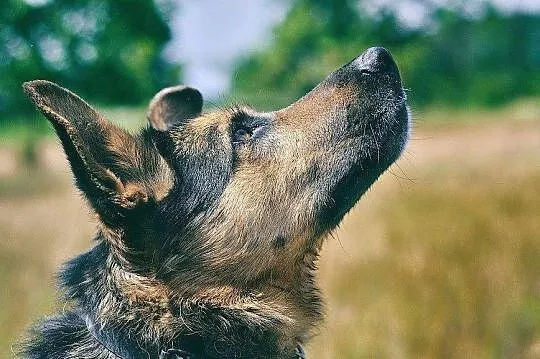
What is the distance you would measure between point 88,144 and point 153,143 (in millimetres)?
601

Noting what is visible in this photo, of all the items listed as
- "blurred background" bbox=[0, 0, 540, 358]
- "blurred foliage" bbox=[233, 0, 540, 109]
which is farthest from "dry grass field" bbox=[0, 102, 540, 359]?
"blurred foliage" bbox=[233, 0, 540, 109]

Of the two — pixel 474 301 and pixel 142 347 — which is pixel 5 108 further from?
pixel 142 347

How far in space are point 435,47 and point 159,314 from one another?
36.5 m

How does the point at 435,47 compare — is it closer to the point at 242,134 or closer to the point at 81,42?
the point at 81,42

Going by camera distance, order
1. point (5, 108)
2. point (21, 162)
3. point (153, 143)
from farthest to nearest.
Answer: point (21, 162), point (5, 108), point (153, 143)

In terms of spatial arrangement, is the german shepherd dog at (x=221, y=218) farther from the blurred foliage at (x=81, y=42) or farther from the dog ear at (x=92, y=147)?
the blurred foliage at (x=81, y=42)

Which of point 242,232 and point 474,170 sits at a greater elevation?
point 242,232

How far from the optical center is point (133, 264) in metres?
3.76

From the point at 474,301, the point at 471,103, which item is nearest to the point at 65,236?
the point at 474,301

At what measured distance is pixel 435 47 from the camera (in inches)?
1517

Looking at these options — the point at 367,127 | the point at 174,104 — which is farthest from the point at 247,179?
the point at 174,104

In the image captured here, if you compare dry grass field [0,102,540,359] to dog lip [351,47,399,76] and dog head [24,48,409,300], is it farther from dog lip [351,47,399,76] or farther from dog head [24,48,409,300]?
dog lip [351,47,399,76]

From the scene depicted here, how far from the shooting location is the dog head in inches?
147

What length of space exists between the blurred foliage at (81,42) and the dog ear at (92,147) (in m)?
6.34
